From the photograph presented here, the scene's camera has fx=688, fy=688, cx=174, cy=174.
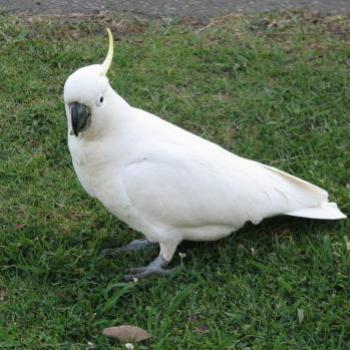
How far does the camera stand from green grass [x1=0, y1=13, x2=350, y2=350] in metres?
2.75

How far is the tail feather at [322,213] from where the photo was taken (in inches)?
119

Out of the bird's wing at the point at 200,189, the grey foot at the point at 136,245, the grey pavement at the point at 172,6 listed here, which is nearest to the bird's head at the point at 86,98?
the bird's wing at the point at 200,189

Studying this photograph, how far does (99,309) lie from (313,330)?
87cm

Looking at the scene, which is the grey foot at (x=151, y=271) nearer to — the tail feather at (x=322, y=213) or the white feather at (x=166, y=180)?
the white feather at (x=166, y=180)

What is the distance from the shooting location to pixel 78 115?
266 cm

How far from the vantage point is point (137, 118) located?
2939 millimetres

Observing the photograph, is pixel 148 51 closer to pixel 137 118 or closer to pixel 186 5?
pixel 186 5

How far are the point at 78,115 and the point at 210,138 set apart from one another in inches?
51.8

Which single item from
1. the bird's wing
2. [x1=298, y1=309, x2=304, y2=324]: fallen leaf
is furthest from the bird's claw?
[x1=298, y1=309, x2=304, y2=324]: fallen leaf

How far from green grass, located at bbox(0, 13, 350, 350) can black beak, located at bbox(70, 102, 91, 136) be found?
0.67m

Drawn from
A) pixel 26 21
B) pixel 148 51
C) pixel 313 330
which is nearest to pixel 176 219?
pixel 313 330

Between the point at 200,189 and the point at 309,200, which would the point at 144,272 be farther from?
the point at 309,200

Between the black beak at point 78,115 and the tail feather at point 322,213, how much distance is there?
1.01m

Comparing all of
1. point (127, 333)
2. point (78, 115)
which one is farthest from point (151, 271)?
point (78, 115)
